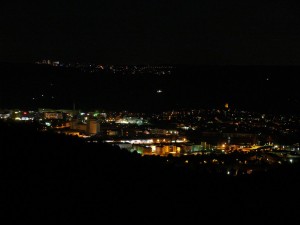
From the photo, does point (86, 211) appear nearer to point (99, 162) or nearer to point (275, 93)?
point (99, 162)

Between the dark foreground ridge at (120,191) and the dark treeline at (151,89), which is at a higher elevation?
the dark treeline at (151,89)

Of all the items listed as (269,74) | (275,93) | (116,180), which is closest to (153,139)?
(116,180)

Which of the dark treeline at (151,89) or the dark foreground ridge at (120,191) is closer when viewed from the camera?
the dark foreground ridge at (120,191)

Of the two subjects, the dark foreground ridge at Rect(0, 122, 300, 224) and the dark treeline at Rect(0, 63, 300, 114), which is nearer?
the dark foreground ridge at Rect(0, 122, 300, 224)

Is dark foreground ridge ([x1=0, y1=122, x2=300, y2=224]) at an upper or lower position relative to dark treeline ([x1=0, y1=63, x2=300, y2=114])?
lower

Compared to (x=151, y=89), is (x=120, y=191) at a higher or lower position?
lower
